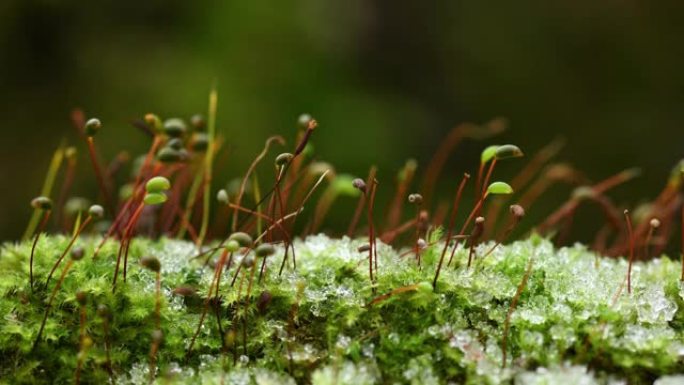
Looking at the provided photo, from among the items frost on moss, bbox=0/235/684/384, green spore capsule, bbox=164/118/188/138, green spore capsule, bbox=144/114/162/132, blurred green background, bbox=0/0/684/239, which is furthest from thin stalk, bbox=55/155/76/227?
blurred green background, bbox=0/0/684/239

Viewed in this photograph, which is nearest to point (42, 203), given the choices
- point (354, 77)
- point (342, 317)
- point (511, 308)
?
point (342, 317)

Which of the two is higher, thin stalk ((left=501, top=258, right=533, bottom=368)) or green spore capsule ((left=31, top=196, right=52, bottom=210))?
green spore capsule ((left=31, top=196, right=52, bottom=210))

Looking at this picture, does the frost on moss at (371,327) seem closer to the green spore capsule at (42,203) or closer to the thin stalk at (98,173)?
the green spore capsule at (42,203)

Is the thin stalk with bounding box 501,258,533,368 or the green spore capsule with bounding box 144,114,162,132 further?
the green spore capsule with bounding box 144,114,162,132

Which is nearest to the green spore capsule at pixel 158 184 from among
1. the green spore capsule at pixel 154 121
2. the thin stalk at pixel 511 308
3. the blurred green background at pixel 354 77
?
the green spore capsule at pixel 154 121

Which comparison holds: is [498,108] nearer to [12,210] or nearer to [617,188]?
[617,188]

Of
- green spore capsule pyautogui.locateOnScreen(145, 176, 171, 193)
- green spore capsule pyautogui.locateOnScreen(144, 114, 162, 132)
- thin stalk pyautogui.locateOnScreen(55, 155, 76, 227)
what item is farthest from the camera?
thin stalk pyautogui.locateOnScreen(55, 155, 76, 227)

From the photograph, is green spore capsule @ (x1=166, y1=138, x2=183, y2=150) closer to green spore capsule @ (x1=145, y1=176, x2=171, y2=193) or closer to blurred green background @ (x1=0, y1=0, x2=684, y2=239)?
green spore capsule @ (x1=145, y1=176, x2=171, y2=193)

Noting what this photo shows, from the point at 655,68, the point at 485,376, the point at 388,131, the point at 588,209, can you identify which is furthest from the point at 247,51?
the point at 485,376
